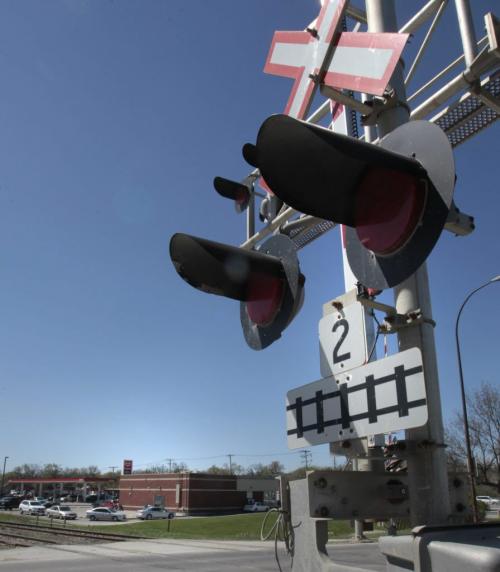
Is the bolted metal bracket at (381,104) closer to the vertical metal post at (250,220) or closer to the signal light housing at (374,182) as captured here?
the signal light housing at (374,182)

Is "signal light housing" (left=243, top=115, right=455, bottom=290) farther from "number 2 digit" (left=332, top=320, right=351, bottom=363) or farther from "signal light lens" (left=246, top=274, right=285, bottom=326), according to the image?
"signal light lens" (left=246, top=274, right=285, bottom=326)

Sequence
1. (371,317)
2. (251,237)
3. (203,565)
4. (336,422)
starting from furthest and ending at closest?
1. (203,565)
2. (251,237)
3. (371,317)
4. (336,422)

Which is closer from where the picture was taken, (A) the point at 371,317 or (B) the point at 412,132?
(B) the point at 412,132

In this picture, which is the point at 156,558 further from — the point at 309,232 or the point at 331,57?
the point at 331,57

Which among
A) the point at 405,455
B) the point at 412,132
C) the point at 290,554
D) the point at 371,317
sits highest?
the point at 412,132

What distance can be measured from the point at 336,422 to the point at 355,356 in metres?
0.31

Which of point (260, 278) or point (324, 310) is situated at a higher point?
point (260, 278)

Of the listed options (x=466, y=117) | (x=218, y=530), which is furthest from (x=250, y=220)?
(x=218, y=530)

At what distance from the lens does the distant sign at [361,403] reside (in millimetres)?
2094

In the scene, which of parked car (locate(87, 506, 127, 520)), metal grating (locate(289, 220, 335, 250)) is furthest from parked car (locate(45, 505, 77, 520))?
metal grating (locate(289, 220, 335, 250))

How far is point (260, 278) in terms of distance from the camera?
10.9ft

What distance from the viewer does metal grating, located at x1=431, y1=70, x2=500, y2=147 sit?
296 cm

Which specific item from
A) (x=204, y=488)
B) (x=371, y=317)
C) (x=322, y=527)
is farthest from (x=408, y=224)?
(x=204, y=488)

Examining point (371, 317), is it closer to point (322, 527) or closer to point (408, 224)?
point (408, 224)
